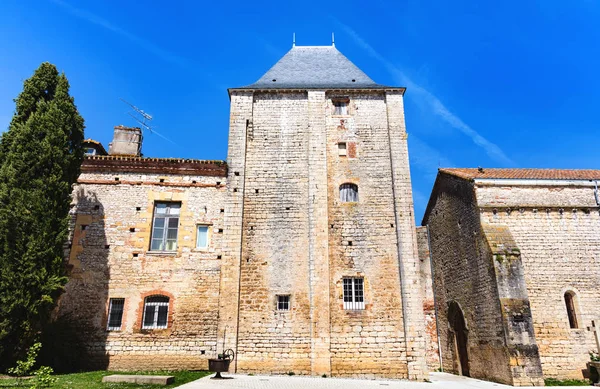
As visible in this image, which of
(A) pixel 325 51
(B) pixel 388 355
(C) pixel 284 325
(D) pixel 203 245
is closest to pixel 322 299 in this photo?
(C) pixel 284 325

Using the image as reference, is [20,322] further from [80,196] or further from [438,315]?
[438,315]

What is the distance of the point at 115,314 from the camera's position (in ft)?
40.8

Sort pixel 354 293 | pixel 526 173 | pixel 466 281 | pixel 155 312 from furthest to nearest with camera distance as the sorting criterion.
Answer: pixel 526 173, pixel 466 281, pixel 354 293, pixel 155 312

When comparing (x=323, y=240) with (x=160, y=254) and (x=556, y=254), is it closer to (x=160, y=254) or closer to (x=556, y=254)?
(x=160, y=254)

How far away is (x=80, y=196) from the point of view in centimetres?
1355

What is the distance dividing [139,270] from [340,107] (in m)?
9.37

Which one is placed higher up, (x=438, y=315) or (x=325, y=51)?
(x=325, y=51)

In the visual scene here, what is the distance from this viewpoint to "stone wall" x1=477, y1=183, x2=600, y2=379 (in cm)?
1223

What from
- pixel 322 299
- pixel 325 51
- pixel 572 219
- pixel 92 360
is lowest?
pixel 92 360

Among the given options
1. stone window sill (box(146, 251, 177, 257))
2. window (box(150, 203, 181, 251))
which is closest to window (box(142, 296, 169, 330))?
stone window sill (box(146, 251, 177, 257))

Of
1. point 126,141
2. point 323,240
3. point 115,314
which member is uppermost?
point 126,141

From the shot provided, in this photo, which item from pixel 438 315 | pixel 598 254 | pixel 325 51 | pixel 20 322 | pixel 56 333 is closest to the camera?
pixel 20 322

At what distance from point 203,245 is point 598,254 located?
44.0 feet

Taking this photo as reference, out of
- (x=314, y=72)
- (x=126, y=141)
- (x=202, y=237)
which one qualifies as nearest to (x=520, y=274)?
(x=202, y=237)
